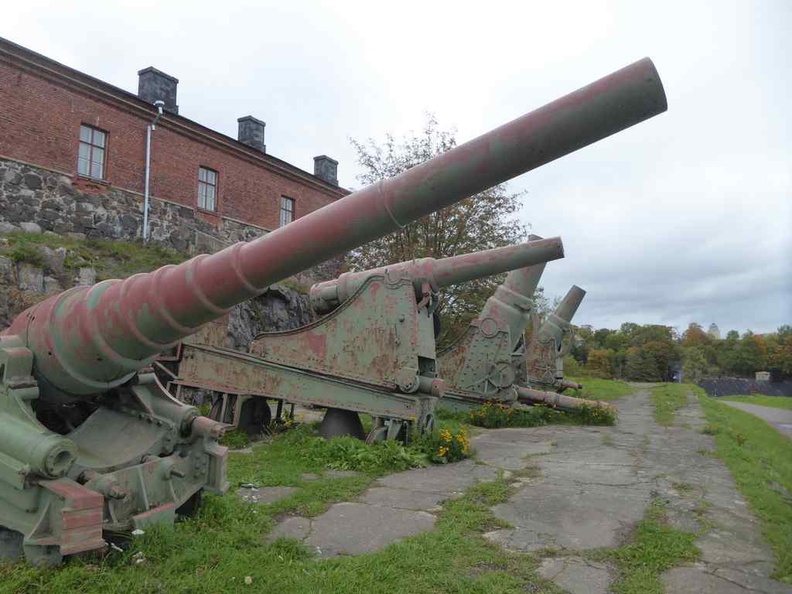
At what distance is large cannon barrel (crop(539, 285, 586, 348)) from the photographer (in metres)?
15.2

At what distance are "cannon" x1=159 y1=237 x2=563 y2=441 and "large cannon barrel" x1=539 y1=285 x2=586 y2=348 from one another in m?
8.12

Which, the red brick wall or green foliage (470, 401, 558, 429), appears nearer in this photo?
green foliage (470, 401, 558, 429)

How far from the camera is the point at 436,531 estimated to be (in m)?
3.91

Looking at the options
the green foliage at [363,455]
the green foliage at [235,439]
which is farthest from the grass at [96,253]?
the green foliage at [363,455]

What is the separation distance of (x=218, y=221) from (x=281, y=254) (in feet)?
54.2

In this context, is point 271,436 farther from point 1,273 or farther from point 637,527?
point 1,273

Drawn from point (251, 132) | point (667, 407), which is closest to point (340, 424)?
point (667, 407)

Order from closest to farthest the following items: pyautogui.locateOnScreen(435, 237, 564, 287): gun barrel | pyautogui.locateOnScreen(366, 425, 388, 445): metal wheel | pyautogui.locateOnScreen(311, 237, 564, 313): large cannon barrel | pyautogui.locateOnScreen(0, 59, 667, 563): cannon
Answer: pyautogui.locateOnScreen(0, 59, 667, 563): cannon
pyautogui.locateOnScreen(366, 425, 388, 445): metal wheel
pyautogui.locateOnScreen(311, 237, 564, 313): large cannon barrel
pyautogui.locateOnScreen(435, 237, 564, 287): gun barrel

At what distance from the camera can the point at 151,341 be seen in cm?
315

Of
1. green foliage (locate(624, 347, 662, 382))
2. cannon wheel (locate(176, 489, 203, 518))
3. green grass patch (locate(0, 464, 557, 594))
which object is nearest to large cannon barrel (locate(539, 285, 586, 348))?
green grass patch (locate(0, 464, 557, 594))

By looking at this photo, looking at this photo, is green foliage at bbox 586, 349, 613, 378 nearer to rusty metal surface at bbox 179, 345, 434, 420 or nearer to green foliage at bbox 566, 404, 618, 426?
green foliage at bbox 566, 404, 618, 426

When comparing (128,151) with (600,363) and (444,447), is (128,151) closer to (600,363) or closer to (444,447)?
(444,447)

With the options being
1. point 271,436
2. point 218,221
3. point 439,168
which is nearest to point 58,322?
point 439,168

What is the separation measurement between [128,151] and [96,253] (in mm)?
3571
